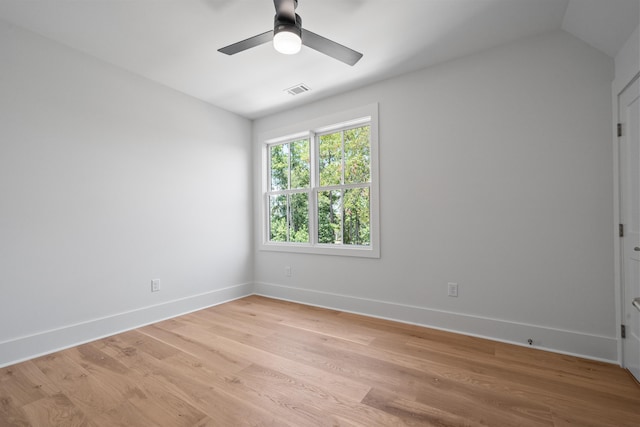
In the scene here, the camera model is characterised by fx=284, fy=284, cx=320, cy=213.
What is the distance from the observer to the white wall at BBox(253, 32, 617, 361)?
2.20 m

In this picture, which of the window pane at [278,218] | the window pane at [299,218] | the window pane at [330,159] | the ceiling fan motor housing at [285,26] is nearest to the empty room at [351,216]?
the ceiling fan motor housing at [285,26]

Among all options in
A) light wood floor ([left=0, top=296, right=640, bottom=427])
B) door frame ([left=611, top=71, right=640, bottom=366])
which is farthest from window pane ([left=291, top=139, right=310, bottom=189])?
door frame ([left=611, top=71, right=640, bottom=366])

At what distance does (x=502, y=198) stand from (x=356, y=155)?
5.37ft

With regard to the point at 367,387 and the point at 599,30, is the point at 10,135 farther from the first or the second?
the point at 599,30

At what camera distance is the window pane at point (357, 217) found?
11.1 ft

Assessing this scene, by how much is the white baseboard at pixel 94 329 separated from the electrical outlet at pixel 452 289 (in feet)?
9.20

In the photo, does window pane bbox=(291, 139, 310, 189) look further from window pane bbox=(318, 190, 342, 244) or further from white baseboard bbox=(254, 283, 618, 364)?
white baseboard bbox=(254, 283, 618, 364)

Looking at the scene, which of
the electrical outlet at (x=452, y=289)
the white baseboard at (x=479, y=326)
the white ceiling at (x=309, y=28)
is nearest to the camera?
the white ceiling at (x=309, y=28)

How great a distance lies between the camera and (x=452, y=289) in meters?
2.75

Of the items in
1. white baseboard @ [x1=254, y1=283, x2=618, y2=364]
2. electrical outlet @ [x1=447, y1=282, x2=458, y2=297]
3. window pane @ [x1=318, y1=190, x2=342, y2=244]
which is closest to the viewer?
white baseboard @ [x1=254, y1=283, x2=618, y2=364]


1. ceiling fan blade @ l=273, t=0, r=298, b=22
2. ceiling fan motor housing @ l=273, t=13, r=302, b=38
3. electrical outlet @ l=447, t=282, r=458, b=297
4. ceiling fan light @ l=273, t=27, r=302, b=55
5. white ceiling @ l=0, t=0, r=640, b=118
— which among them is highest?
white ceiling @ l=0, t=0, r=640, b=118

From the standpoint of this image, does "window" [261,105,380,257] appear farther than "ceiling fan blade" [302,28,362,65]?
Yes

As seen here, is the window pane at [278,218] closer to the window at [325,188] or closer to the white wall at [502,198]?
the window at [325,188]

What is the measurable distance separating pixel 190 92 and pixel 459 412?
3.96 m
